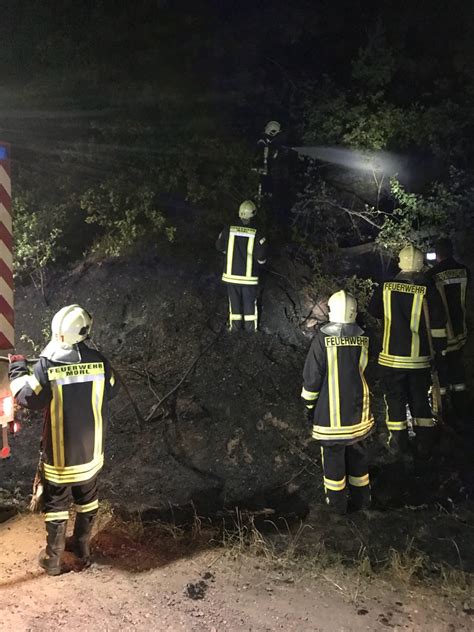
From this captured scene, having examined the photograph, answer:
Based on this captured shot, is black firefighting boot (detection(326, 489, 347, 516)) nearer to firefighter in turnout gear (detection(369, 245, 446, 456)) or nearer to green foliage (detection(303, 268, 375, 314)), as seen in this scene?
firefighter in turnout gear (detection(369, 245, 446, 456))

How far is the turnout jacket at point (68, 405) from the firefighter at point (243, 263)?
3.50 m

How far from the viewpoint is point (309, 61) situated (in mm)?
11070

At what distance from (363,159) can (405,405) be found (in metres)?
4.73

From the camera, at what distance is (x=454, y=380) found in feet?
18.4

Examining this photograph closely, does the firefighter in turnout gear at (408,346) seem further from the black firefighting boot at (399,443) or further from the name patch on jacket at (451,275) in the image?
the name patch on jacket at (451,275)

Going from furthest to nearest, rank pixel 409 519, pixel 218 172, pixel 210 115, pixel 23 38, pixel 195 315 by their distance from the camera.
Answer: pixel 210 115, pixel 23 38, pixel 218 172, pixel 195 315, pixel 409 519

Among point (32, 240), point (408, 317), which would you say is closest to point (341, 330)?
point (408, 317)

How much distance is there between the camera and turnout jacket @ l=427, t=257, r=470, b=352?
5.38 meters

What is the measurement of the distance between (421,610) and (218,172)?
22.9 feet

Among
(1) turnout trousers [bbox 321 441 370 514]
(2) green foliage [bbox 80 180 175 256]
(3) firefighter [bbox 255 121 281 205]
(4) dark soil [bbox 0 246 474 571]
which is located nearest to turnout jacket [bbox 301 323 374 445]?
(1) turnout trousers [bbox 321 441 370 514]

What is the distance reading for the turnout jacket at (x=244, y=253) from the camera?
6707mm

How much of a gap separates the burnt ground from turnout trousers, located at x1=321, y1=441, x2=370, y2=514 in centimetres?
12

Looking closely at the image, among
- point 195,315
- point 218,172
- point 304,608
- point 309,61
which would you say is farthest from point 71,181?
point 304,608

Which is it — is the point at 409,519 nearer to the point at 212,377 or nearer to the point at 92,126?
the point at 212,377
